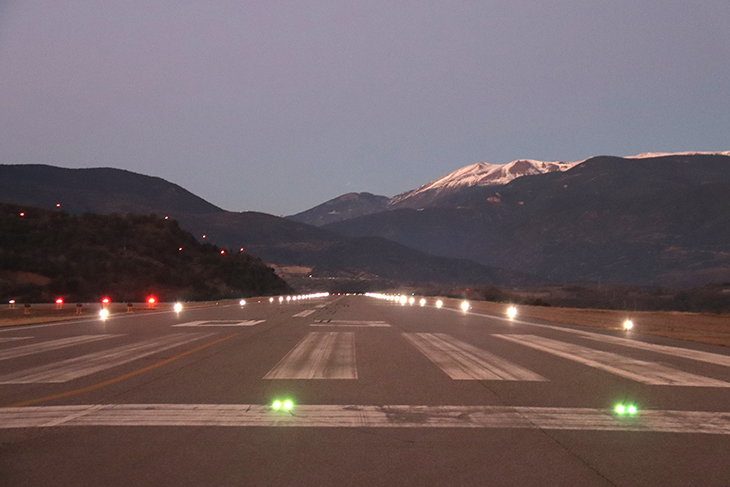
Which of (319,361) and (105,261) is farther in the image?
(105,261)

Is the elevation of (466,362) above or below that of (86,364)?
below

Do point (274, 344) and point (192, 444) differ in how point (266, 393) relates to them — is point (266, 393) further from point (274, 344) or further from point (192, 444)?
point (274, 344)

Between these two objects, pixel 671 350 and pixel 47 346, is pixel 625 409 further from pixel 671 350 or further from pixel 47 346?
pixel 47 346

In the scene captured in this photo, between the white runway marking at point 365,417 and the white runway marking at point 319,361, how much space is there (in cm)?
271

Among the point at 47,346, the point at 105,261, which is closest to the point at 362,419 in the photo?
the point at 47,346

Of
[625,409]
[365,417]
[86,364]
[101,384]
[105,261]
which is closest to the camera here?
[365,417]

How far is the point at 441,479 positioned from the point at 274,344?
11.7m

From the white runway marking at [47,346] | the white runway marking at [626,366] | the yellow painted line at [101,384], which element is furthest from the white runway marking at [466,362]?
the white runway marking at [47,346]

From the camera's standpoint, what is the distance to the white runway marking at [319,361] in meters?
10.7

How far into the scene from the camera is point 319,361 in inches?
495

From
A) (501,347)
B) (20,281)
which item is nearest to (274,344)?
(501,347)

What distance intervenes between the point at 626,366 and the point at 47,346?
13526 millimetres

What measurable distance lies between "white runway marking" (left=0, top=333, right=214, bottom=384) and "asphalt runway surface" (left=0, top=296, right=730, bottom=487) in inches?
2.2

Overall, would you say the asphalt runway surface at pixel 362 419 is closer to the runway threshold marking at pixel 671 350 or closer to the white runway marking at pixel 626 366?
the white runway marking at pixel 626 366
